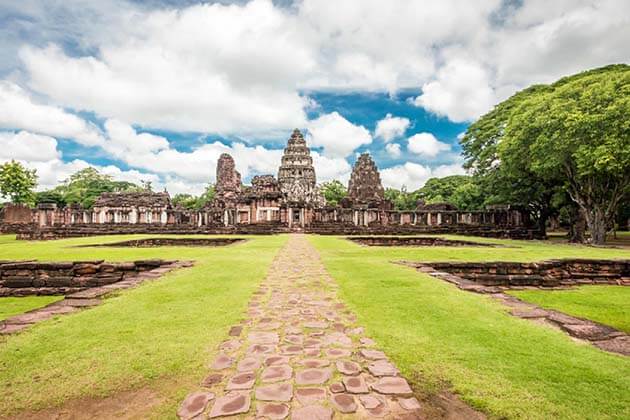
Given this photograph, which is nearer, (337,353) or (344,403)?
(344,403)

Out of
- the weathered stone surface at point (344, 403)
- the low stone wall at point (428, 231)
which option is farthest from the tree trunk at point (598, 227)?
the weathered stone surface at point (344, 403)

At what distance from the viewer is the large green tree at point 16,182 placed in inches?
1570

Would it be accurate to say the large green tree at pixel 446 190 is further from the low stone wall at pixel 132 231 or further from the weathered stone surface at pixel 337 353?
the weathered stone surface at pixel 337 353

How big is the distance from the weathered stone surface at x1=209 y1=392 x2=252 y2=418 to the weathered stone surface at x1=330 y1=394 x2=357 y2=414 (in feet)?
2.07

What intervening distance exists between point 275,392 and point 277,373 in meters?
0.34

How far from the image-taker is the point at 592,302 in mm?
7250

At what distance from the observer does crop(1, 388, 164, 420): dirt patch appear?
2.40 m

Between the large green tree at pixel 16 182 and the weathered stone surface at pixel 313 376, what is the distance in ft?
167

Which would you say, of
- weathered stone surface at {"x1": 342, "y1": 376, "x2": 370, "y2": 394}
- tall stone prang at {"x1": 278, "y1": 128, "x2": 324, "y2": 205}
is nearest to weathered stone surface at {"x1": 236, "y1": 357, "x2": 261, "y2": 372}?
weathered stone surface at {"x1": 342, "y1": 376, "x2": 370, "y2": 394}

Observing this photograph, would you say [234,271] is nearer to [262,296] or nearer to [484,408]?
[262,296]

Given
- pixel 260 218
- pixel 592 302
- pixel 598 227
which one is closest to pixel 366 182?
pixel 260 218

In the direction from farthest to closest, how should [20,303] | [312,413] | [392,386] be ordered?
[20,303]
[392,386]
[312,413]

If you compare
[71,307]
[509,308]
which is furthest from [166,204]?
[509,308]

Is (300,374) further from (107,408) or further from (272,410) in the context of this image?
(107,408)
